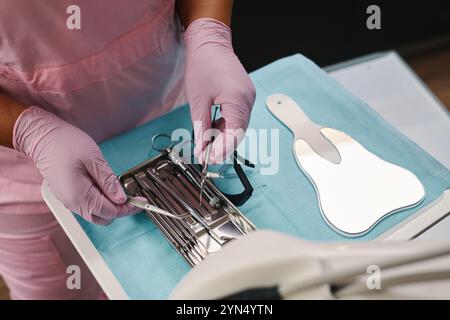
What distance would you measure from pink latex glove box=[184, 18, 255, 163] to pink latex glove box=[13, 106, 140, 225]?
17 cm

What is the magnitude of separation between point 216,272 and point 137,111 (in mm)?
610

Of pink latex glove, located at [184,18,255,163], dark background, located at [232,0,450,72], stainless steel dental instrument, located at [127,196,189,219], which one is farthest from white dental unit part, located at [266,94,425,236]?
dark background, located at [232,0,450,72]

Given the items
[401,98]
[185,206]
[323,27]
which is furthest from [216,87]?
[323,27]

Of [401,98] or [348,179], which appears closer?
[348,179]

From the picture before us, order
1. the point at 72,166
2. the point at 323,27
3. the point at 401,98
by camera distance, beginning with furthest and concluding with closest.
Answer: the point at 323,27
the point at 401,98
the point at 72,166

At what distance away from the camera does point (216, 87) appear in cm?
99

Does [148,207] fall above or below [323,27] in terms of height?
below

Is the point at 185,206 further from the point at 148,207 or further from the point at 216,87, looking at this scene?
the point at 216,87

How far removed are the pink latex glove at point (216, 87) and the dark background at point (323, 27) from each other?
2.49 feet

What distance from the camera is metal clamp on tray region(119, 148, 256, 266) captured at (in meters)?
0.91

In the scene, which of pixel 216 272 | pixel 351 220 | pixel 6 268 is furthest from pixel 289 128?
pixel 6 268

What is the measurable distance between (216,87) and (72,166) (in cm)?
30

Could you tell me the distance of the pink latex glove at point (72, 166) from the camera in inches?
36.0

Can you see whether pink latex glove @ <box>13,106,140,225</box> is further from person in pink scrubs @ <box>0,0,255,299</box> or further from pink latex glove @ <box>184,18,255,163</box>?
pink latex glove @ <box>184,18,255,163</box>
